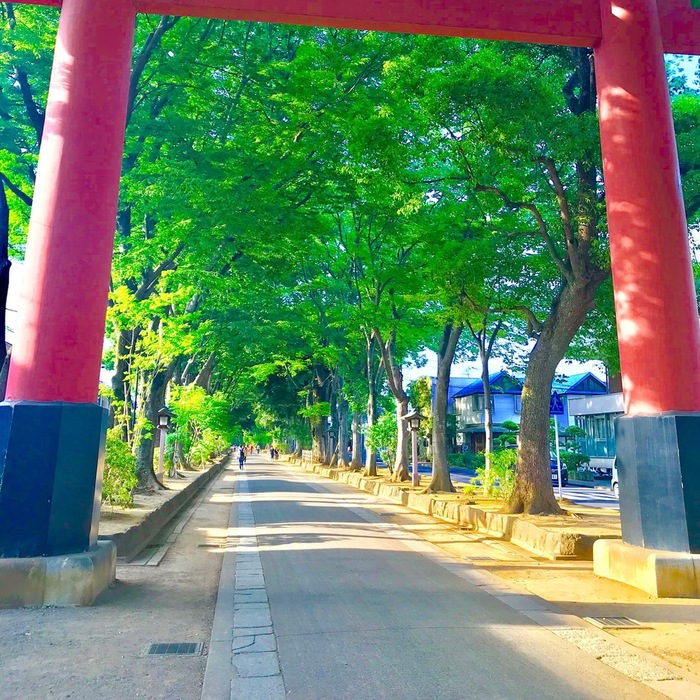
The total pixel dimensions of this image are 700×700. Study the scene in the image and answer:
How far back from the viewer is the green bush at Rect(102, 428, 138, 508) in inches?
424

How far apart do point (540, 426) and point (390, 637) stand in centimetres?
753

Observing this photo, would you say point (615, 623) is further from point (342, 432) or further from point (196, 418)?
point (342, 432)

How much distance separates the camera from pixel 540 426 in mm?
11477

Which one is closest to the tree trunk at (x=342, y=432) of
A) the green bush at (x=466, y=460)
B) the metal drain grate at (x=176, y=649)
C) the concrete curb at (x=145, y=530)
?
the green bush at (x=466, y=460)

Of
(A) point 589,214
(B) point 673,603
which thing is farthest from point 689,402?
(A) point 589,214

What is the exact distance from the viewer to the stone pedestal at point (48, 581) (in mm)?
5273

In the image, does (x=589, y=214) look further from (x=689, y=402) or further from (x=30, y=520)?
(x=30, y=520)

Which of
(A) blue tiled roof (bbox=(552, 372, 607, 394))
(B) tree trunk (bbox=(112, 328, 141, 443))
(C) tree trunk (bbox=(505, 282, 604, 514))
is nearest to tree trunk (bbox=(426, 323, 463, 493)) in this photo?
(C) tree trunk (bbox=(505, 282, 604, 514))

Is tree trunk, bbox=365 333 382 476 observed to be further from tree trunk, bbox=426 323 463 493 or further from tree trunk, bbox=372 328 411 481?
tree trunk, bbox=426 323 463 493

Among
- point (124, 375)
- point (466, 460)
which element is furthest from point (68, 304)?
point (466, 460)

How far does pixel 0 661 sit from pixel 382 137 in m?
9.77

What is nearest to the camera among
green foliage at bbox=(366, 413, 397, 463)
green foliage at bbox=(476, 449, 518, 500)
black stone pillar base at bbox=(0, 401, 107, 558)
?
black stone pillar base at bbox=(0, 401, 107, 558)

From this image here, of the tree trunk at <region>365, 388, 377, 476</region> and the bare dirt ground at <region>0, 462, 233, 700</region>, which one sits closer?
the bare dirt ground at <region>0, 462, 233, 700</region>

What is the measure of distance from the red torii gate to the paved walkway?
6.44 ft
